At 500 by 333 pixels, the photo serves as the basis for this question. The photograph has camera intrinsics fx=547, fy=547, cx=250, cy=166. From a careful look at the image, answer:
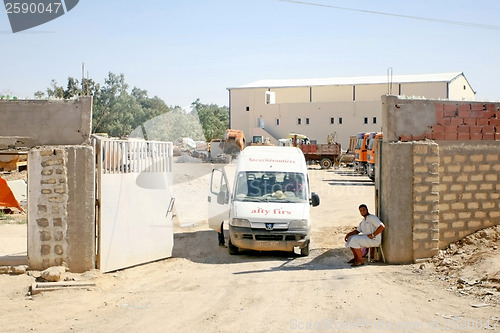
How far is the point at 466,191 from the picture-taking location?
34.6 ft

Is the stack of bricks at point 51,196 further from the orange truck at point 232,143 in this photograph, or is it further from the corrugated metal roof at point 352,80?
the corrugated metal roof at point 352,80

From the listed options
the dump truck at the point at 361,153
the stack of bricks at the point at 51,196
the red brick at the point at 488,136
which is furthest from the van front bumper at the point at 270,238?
the dump truck at the point at 361,153

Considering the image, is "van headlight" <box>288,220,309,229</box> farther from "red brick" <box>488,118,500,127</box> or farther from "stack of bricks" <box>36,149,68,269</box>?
"stack of bricks" <box>36,149,68,269</box>

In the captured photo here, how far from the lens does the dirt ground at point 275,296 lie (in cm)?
682

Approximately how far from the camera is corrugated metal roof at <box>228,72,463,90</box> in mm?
60812

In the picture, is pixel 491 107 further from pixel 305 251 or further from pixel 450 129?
pixel 305 251

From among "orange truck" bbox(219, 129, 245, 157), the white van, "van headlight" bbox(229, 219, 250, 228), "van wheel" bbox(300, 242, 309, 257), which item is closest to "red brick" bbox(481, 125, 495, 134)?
the white van

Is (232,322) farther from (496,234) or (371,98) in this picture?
(371,98)

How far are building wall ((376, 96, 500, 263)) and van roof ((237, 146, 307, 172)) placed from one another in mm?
2238

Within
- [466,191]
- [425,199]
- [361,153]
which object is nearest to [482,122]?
[466,191]

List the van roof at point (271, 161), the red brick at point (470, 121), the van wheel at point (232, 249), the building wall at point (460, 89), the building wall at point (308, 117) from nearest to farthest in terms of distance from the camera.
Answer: the red brick at point (470, 121)
the van wheel at point (232, 249)
the van roof at point (271, 161)
the building wall at point (308, 117)
the building wall at point (460, 89)

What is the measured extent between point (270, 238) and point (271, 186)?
1.39 meters

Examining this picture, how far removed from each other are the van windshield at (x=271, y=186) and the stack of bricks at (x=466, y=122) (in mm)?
2980

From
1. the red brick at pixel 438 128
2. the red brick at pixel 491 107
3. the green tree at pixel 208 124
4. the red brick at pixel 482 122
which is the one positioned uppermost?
the green tree at pixel 208 124
